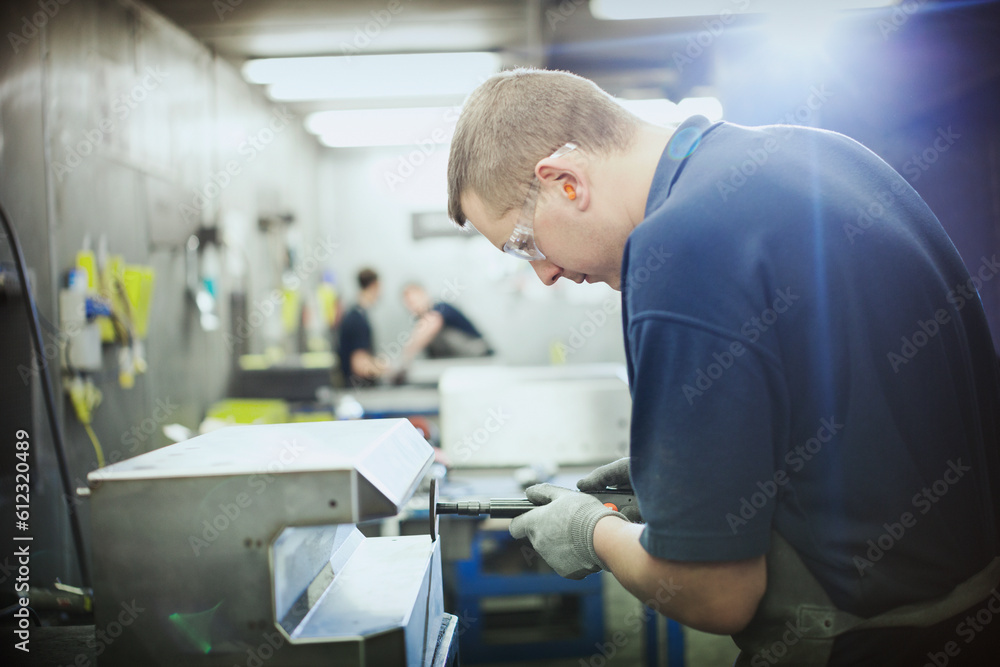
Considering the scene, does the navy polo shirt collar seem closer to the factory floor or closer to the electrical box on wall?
the factory floor

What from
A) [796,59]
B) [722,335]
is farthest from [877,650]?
[796,59]

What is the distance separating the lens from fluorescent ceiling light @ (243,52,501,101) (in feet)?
13.7

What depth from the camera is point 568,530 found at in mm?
932
